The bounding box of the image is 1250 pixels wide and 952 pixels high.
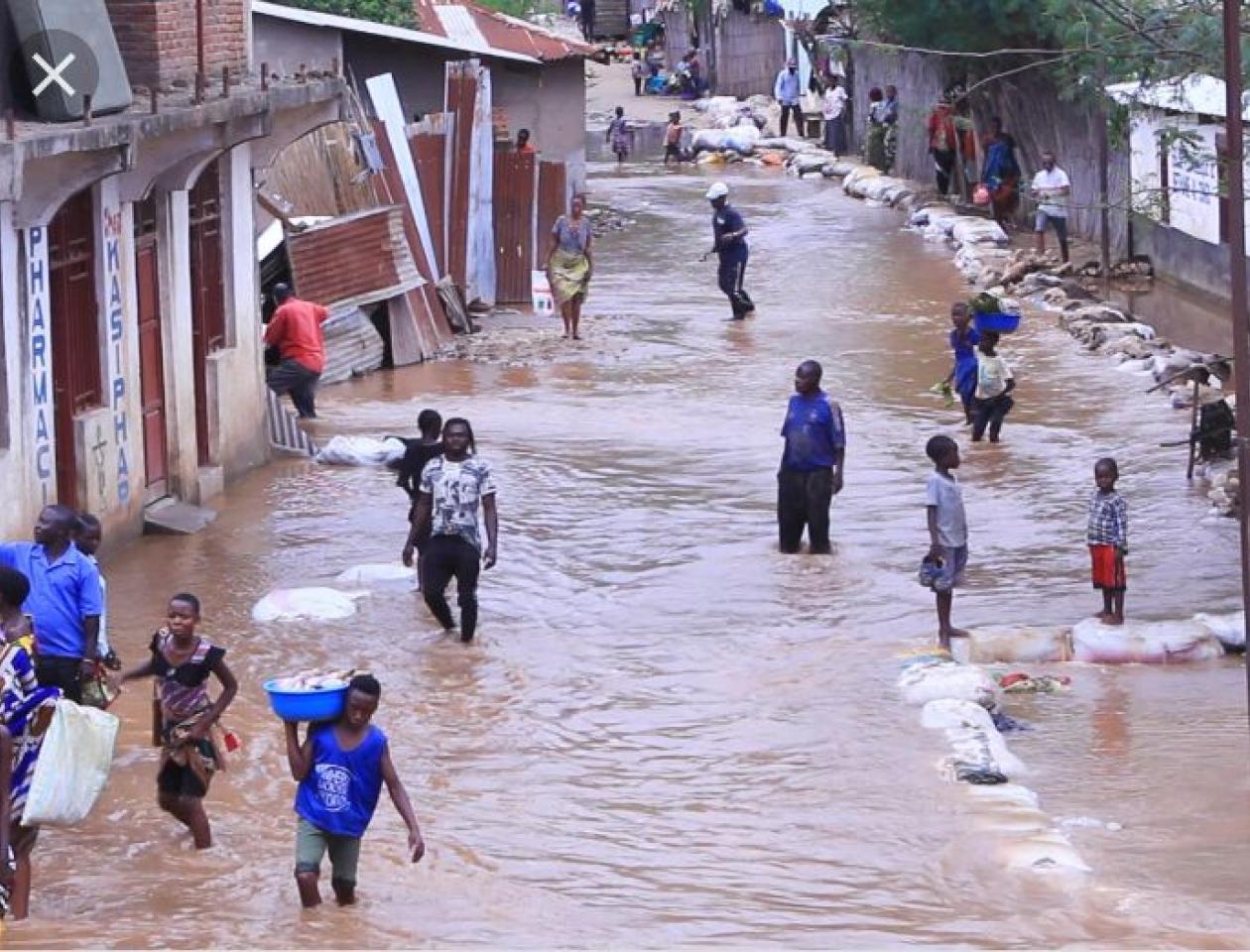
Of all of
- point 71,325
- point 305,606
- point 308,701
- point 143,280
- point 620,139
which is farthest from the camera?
point 620,139

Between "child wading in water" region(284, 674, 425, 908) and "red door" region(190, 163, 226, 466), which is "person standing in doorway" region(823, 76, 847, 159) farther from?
"child wading in water" region(284, 674, 425, 908)

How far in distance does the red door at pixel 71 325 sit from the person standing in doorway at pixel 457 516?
252cm

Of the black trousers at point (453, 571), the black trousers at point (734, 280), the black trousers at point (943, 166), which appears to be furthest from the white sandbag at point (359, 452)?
the black trousers at point (943, 166)

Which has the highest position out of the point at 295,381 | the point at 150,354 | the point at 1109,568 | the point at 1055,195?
the point at 1055,195

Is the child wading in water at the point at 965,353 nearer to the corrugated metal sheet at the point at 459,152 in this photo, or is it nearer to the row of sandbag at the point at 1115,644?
the row of sandbag at the point at 1115,644

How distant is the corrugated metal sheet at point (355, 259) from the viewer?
20.1m

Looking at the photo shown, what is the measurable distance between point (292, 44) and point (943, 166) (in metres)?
11.7

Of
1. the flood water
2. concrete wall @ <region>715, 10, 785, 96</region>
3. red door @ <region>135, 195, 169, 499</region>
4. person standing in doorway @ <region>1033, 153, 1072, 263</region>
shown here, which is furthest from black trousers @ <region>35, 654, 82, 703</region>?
concrete wall @ <region>715, 10, 785, 96</region>

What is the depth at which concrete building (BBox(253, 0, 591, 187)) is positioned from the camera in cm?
2472

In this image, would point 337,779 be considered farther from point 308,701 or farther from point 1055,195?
point 1055,195

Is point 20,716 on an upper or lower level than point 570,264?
lower

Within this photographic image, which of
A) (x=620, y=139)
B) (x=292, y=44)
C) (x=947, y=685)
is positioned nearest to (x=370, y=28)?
(x=292, y=44)

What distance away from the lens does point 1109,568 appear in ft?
40.5

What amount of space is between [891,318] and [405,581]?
11463 mm
